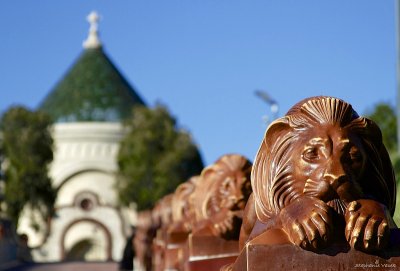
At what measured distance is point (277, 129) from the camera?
16.6 ft

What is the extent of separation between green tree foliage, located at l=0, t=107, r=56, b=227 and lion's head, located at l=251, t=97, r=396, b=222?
57.9 m

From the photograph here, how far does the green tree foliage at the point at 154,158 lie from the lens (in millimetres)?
64000

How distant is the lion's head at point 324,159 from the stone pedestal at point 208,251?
3681 mm

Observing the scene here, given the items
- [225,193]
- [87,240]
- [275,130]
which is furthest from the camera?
[87,240]

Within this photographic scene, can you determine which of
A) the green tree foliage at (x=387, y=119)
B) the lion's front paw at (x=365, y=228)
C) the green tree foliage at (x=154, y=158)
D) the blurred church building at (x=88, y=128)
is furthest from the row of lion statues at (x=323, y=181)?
the blurred church building at (x=88, y=128)

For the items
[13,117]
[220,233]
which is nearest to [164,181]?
[13,117]

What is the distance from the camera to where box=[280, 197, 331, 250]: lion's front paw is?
15.0ft

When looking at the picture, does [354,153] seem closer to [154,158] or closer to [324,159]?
[324,159]

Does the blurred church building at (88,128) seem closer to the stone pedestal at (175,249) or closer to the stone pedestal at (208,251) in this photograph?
the stone pedestal at (175,249)

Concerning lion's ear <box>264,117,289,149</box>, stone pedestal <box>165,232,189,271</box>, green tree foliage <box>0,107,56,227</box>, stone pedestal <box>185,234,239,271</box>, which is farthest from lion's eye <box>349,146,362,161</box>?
green tree foliage <box>0,107,56,227</box>

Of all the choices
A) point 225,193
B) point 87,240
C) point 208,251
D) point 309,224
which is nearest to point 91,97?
point 87,240

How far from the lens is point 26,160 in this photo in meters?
63.8

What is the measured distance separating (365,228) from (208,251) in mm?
4603

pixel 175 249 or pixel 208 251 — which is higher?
pixel 175 249
